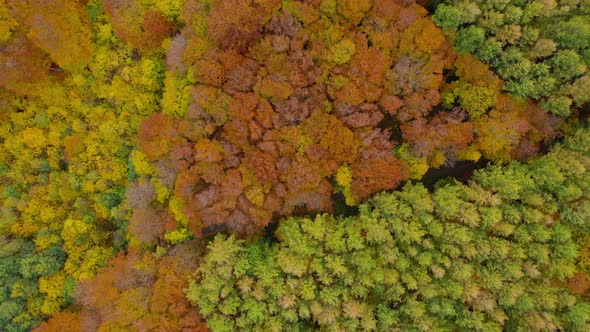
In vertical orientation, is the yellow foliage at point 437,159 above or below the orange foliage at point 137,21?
below

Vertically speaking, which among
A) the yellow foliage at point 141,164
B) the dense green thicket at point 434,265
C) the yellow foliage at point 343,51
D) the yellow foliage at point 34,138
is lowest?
the dense green thicket at point 434,265

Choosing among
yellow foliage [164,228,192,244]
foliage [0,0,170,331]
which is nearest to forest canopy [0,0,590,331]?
yellow foliage [164,228,192,244]

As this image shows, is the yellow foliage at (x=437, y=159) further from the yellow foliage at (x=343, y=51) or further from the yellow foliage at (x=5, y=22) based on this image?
the yellow foliage at (x=5, y=22)

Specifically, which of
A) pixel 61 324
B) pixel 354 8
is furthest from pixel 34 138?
pixel 354 8

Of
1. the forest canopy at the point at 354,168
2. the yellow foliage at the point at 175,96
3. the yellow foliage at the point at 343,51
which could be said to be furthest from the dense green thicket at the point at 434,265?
the yellow foliage at the point at 175,96

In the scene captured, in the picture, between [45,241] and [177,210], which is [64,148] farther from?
[177,210]

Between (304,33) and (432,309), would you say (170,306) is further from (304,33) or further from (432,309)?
(304,33)

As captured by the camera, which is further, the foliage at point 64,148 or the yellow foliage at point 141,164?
the foliage at point 64,148

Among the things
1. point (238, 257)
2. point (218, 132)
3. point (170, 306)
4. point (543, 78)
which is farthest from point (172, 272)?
point (543, 78)
